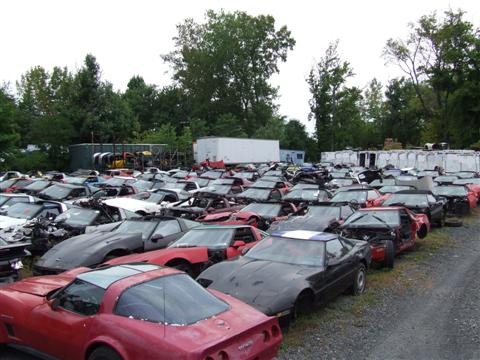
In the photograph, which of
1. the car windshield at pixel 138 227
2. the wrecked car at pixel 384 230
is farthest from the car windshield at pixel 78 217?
the wrecked car at pixel 384 230

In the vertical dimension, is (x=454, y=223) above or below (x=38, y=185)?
below

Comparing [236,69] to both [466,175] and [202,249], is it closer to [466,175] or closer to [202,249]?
[466,175]

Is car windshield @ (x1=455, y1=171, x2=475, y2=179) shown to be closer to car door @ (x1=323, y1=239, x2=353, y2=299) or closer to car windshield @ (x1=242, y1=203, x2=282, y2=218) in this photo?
car windshield @ (x1=242, y1=203, x2=282, y2=218)

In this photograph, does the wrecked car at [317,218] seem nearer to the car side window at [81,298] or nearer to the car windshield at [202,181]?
the car side window at [81,298]

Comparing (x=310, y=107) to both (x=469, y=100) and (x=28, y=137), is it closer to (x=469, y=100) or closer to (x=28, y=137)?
(x=469, y=100)

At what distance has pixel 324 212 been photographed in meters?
14.8

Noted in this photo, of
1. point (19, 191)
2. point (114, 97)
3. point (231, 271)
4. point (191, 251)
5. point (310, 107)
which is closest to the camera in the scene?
point (231, 271)

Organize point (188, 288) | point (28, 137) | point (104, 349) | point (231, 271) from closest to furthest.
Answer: point (104, 349) → point (188, 288) → point (231, 271) → point (28, 137)

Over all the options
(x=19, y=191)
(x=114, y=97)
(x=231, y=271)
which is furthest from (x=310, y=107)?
(x=231, y=271)

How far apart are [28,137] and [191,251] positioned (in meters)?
45.4

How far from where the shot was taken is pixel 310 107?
7544 cm

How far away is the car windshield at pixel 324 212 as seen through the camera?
1448 cm

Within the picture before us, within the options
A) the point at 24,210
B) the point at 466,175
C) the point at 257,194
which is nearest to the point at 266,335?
the point at 24,210

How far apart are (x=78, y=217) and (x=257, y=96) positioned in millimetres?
61250
